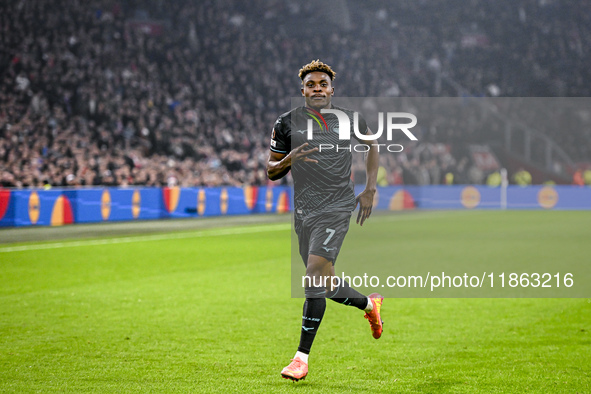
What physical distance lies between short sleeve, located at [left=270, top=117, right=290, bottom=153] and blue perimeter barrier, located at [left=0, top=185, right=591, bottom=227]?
10.3 m

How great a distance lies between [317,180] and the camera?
18.9 feet

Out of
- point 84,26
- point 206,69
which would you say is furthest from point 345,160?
point 206,69

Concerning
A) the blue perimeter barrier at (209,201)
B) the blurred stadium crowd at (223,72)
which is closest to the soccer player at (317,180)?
the blue perimeter barrier at (209,201)

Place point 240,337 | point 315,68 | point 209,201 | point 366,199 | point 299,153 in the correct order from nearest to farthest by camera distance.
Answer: point 299,153, point 315,68, point 366,199, point 240,337, point 209,201

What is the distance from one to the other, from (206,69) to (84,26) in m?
5.94

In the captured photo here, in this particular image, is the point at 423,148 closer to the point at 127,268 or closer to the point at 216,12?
the point at 216,12

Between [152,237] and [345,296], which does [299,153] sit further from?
[152,237]

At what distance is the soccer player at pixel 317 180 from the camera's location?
5586mm

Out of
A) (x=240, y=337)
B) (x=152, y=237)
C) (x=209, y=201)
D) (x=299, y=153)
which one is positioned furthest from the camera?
(x=209, y=201)

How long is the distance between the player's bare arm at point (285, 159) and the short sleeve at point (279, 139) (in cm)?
4

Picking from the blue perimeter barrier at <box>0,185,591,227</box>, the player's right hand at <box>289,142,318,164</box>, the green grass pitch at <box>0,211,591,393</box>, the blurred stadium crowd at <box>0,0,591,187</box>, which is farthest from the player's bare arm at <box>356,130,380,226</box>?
the blurred stadium crowd at <box>0,0,591,187</box>

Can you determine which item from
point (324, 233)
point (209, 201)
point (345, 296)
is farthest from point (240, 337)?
point (209, 201)

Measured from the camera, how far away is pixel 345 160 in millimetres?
5777

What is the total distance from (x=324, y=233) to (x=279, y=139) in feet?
2.64
